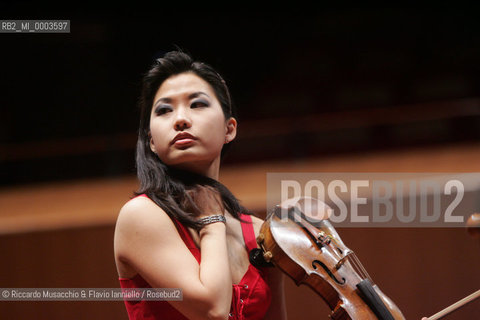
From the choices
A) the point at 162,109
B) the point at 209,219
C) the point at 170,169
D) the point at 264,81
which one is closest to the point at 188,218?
the point at 209,219

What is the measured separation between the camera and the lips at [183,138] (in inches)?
48.3

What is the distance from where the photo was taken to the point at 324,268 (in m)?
1.21

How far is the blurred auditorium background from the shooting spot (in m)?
2.38

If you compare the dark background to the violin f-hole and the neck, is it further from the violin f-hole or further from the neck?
the violin f-hole

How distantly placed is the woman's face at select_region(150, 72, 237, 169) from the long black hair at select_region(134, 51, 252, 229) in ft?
0.06

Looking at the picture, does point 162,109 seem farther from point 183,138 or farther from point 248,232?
→ point 248,232

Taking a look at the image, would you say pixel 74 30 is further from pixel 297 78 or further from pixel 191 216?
pixel 191 216

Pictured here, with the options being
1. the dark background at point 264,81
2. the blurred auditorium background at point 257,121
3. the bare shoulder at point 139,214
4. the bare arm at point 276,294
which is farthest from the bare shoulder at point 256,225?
the dark background at point 264,81

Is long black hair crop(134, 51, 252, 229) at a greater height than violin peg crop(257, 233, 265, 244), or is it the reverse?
long black hair crop(134, 51, 252, 229)

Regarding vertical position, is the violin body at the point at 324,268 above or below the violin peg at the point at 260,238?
below

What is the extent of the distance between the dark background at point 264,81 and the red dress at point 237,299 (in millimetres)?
1519

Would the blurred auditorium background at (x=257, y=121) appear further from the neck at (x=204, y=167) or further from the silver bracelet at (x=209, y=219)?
the silver bracelet at (x=209, y=219)

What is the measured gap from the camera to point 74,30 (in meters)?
3.70

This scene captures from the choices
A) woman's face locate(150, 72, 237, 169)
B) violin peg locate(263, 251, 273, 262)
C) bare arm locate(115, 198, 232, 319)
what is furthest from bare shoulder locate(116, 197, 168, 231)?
violin peg locate(263, 251, 273, 262)
